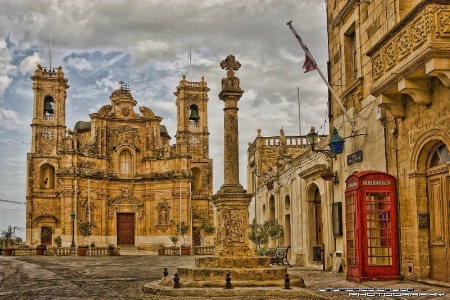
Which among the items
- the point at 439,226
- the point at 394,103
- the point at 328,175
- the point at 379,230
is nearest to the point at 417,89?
the point at 394,103

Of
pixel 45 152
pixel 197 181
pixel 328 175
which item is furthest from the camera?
pixel 197 181

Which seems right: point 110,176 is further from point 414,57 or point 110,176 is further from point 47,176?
point 414,57

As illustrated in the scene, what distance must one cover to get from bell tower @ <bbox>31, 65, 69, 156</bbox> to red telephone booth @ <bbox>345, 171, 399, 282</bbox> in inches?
1847

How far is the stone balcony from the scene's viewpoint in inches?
394

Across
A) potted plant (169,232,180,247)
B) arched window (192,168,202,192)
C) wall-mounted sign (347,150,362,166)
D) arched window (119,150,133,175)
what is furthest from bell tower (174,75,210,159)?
wall-mounted sign (347,150,362,166)

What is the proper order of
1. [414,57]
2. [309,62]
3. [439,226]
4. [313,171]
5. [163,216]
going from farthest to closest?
1. [163,216]
2. [313,171]
3. [309,62]
4. [439,226]
5. [414,57]

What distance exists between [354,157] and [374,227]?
9.56ft

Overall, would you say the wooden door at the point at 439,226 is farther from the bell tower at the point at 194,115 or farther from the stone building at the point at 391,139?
the bell tower at the point at 194,115

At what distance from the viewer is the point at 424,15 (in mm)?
10227

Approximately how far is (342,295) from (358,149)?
540 cm

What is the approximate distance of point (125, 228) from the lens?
179ft

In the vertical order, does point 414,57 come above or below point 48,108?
below

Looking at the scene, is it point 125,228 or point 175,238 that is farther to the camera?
point 125,228

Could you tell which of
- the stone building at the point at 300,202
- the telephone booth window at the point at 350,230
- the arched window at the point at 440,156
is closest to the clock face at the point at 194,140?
the stone building at the point at 300,202
